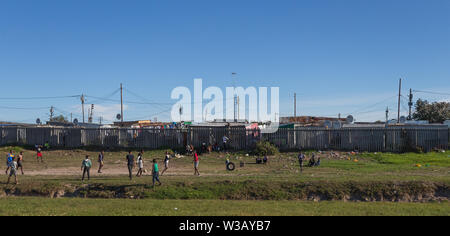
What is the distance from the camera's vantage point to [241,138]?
34.0 m

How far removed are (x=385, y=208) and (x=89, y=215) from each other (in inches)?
441

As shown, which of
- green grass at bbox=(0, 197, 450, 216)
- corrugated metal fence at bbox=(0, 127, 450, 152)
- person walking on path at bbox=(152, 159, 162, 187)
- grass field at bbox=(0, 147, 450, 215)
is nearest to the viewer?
green grass at bbox=(0, 197, 450, 216)

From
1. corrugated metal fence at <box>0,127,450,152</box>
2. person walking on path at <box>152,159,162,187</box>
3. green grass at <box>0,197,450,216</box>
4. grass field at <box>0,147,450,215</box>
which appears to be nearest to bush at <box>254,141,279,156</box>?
corrugated metal fence at <box>0,127,450,152</box>

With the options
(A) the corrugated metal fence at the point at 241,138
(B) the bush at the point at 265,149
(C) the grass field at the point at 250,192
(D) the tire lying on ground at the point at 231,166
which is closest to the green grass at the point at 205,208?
(C) the grass field at the point at 250,192

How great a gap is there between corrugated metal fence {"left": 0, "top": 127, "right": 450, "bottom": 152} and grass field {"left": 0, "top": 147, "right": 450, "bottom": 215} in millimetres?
5133

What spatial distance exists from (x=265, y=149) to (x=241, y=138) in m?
3.42

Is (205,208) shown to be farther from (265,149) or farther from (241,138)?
(241,138)

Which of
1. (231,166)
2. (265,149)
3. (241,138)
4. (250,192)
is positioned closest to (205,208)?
(250,192)

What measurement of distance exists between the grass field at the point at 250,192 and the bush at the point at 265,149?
4.82 metres

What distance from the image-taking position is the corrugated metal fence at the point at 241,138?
31219 millimetres

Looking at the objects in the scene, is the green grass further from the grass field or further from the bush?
the bush

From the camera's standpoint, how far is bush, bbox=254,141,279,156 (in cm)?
3125
